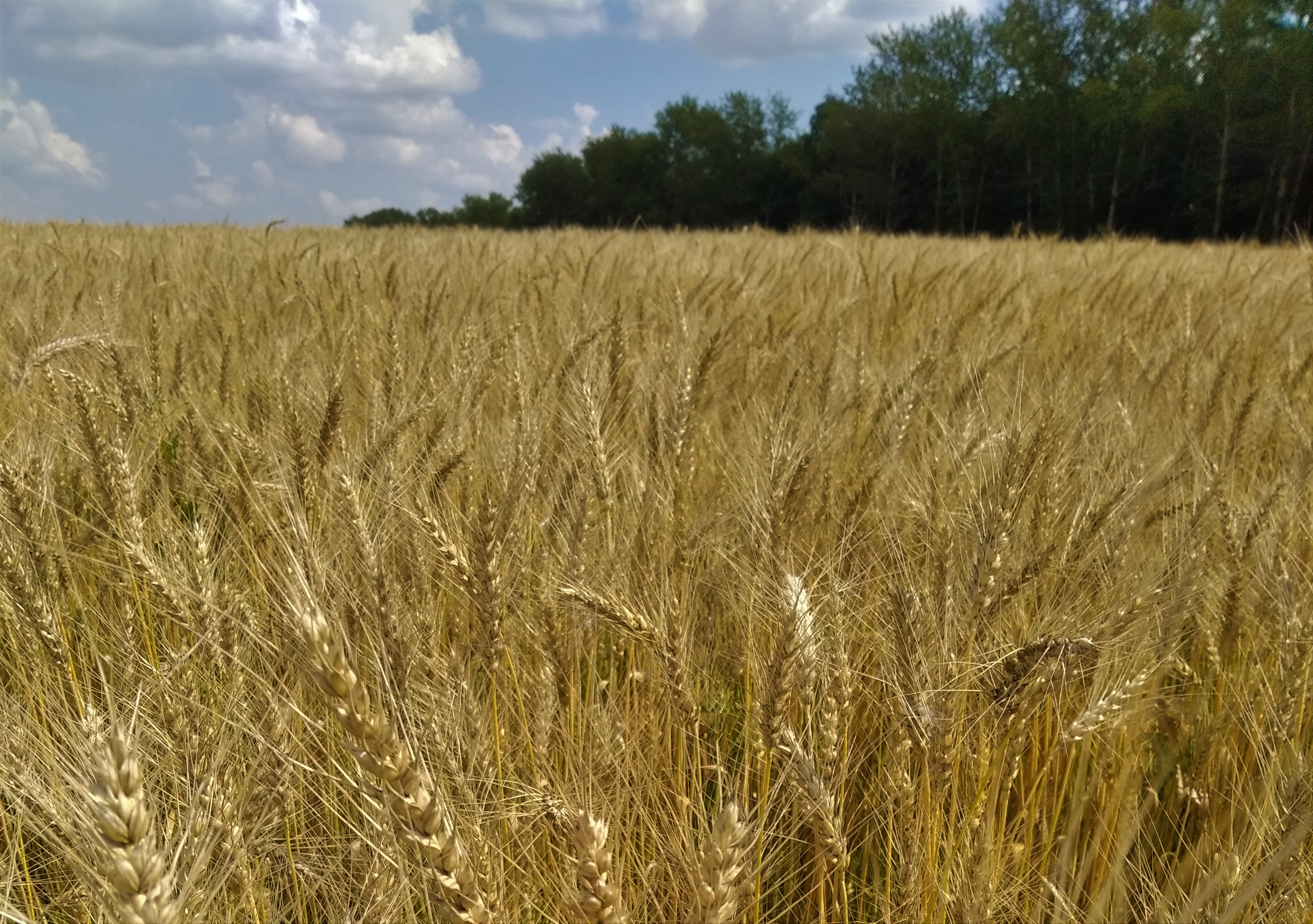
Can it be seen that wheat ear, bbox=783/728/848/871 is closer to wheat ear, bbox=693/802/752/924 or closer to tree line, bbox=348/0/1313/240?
wheat ear, bbox=693/802/752/924

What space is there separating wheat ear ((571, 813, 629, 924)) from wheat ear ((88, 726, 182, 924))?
0.90ft

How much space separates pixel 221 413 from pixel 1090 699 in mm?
1821

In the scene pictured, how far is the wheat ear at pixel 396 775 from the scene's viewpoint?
0.59 m

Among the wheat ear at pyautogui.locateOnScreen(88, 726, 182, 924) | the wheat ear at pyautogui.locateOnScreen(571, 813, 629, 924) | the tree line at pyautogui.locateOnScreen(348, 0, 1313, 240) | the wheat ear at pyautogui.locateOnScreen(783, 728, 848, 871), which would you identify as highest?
the tree line at pyautogui.locateOnScreen(348, 0, 1313, 240)

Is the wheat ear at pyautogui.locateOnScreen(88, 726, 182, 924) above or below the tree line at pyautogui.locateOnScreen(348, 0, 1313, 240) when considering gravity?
below

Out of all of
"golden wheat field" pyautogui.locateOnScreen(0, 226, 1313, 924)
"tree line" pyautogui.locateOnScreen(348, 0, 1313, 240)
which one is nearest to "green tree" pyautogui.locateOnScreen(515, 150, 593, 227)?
"tree line" pyautogui.locateOnScreen(348, 0, 1313, 240)

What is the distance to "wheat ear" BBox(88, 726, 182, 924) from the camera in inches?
19.6

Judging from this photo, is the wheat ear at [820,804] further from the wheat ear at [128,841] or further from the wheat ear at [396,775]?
the wheat ear at [128,841]

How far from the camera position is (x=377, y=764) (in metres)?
0.60

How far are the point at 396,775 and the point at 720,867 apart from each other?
254 millimetres

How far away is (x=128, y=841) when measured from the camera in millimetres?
506

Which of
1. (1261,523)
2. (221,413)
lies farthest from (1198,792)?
(221,413)

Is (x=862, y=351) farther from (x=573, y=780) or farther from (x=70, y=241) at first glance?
(x=70, y=241)

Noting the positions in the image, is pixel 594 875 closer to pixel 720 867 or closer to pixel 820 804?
pixel 720 867
